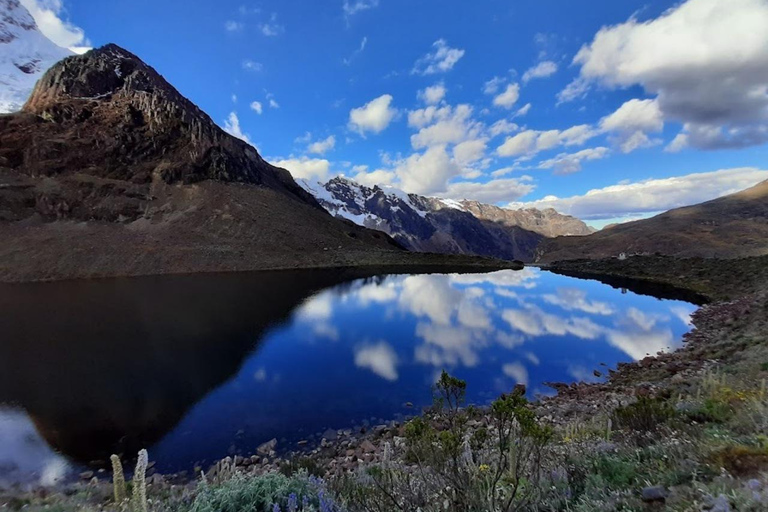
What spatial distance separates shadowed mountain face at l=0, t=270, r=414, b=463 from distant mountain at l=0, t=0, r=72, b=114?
324ft

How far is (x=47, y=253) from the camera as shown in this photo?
55.4m

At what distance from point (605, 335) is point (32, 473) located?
25.1m

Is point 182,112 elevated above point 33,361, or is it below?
above

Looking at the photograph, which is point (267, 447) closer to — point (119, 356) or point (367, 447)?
point (367, 447)

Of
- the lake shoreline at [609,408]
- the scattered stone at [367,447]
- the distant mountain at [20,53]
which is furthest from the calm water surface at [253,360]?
the distant mountain at [20,53]

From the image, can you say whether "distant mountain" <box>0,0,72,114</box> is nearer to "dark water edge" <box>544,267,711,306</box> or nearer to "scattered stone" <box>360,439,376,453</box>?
"scattered stone" <box>360,439,376,453</box>

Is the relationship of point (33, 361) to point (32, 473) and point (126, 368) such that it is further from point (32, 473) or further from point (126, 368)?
point (32, 473)

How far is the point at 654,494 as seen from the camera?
9.89 ft

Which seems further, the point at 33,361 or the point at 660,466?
the point at 33,361

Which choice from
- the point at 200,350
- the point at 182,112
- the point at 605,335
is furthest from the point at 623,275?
the point at 182,112

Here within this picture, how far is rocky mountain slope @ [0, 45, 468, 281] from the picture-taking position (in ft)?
194

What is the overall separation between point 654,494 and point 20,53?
165 m

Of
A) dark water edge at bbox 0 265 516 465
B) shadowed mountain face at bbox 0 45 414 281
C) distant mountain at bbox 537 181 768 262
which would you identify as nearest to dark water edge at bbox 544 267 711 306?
dark water edge at bbox 0 265 516 465

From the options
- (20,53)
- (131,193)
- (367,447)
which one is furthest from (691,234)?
(20,53)
